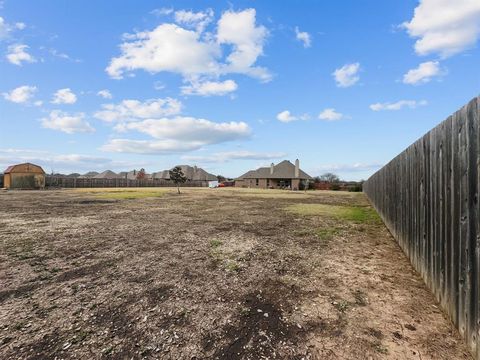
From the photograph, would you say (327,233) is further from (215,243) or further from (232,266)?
(232,266)

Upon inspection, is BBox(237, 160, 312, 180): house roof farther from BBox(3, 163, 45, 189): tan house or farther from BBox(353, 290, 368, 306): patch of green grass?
BBox(353, 290, 368, 306): patch of green grass

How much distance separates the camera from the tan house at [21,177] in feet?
126

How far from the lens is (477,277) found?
2.27 m

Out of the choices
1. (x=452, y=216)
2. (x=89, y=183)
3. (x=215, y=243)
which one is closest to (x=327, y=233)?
(x=215, y=243)

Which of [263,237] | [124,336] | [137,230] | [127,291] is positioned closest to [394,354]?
[124,336]

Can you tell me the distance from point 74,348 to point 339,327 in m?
2.50

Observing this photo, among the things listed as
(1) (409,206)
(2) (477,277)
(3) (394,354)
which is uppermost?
(1) (409,206)

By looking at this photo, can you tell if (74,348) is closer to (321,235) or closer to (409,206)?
(409,206)

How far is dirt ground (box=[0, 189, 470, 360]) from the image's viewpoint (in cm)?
246

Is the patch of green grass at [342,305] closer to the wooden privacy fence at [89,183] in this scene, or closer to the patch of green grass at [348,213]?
the patch of green grass at [348,213]

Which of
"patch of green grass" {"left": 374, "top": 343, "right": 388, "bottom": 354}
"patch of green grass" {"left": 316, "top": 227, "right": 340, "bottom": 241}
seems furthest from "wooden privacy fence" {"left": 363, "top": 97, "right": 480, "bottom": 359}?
"patch of green grass" {"left": 316, "top": 227, "right": 340, "bottom": 241}

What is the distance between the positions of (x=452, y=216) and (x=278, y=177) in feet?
184

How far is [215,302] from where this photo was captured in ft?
10.8

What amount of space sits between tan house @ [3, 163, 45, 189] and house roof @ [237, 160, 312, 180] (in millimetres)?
40987
